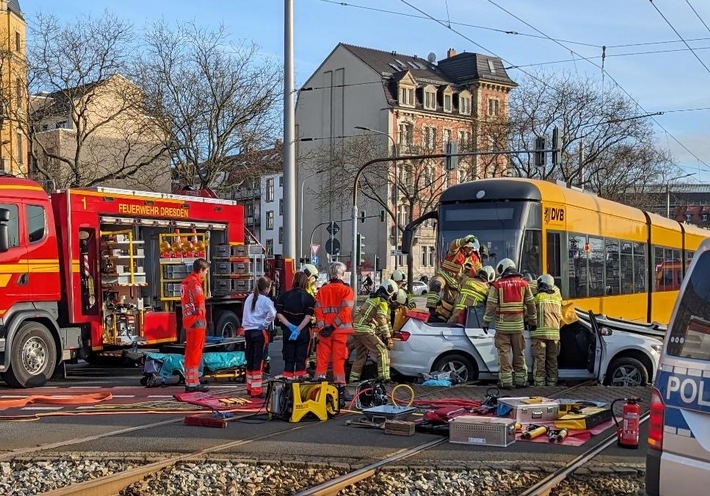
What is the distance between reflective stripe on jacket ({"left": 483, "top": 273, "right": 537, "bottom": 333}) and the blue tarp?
420 centimetres

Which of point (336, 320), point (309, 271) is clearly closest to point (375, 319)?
point (336, 320)

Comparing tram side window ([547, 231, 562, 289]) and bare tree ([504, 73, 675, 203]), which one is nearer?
tram side window ([547, 231, 562, 289])

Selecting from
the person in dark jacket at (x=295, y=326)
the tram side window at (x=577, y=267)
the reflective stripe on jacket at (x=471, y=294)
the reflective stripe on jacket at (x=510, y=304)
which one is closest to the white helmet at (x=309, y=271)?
the person in dark jacket at (x=295, y=326)

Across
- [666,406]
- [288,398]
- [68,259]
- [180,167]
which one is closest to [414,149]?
[180,167]

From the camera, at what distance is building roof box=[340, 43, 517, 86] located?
69812mm

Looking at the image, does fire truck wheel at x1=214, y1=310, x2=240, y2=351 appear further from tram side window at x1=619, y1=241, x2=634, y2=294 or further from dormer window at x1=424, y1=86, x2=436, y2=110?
dormer window at x1=424, y1=86, x2=436, y2=110

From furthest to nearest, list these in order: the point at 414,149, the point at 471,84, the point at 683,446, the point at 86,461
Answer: the point at 471,84, the point at 414,149, the point at 86,461, the point at 683,446

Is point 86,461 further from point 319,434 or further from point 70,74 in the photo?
point 70,74

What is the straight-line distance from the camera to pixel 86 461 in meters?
7.84

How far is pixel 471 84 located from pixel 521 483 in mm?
66815

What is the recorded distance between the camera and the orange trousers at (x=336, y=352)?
1251 centimetres

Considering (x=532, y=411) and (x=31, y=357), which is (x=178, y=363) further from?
(x=532, y=411)

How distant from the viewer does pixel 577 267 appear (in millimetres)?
17656

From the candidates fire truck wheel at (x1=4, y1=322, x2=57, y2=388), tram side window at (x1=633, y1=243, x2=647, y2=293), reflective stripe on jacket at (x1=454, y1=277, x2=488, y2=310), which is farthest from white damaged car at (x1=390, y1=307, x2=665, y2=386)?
tram side window at (x1=633, y1=243, x2=647, y2=293)
